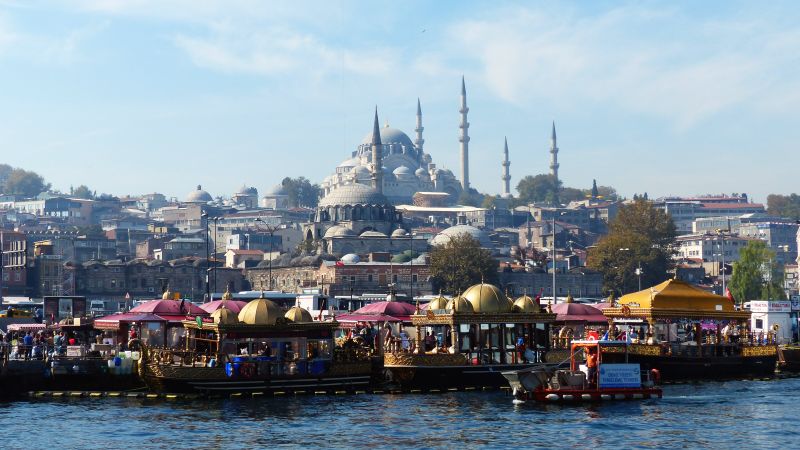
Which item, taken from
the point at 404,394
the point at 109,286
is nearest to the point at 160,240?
the point at 109,286

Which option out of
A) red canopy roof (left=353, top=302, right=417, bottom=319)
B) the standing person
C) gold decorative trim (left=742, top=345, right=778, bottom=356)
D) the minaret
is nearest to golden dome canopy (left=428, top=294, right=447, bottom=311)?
red canopy roof (left=353, top=302, right=417, bottom=319)

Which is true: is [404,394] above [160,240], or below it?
below

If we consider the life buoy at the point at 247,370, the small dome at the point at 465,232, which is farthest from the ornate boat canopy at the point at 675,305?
the small dome at the point at 465,232

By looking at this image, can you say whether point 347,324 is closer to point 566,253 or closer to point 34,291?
point 34,291

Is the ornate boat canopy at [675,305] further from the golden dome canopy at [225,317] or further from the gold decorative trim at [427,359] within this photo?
the golden dome canopy at [225,317]

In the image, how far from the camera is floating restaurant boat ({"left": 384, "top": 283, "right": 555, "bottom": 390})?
42.6 m

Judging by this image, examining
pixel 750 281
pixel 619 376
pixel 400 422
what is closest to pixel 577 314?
pixel 619 376

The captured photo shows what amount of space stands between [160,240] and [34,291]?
168 feet

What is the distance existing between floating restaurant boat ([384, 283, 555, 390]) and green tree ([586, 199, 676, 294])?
72.8 metres

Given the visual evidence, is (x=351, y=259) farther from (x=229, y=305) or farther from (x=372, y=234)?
(x=229, y=305)

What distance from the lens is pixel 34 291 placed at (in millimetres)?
121312

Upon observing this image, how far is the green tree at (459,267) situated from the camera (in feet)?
380

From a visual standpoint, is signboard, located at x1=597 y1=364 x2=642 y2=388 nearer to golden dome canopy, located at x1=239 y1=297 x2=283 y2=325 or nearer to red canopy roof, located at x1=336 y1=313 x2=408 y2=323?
golden dome canopy, located at x1=239 y1=297 x2=283 y2=325

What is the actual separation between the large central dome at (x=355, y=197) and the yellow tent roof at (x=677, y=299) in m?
106
